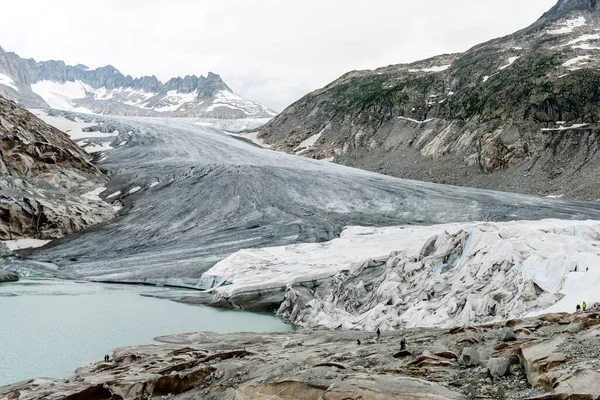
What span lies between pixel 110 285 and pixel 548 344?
26232mm

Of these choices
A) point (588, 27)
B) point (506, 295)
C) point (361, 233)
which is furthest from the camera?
point (588, 27)

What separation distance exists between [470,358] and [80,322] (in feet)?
54.3

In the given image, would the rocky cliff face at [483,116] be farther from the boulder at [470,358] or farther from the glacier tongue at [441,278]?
the boulder at [470,358]

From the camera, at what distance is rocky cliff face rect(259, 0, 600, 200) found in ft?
175

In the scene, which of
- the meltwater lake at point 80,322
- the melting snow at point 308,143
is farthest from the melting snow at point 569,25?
the meltwater lake at point 80,322

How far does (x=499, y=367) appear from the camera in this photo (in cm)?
701

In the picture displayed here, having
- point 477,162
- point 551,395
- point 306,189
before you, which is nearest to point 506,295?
point 551,395

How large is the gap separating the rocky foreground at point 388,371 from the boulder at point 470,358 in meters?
0.02

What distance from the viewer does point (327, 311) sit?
2147 centimetres

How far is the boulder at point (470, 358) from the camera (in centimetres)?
773

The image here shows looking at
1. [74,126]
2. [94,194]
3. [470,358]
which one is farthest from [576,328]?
[74,126]

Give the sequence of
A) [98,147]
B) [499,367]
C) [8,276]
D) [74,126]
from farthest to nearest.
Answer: [74,126] < [98,147] < [8,276] < [499,367]

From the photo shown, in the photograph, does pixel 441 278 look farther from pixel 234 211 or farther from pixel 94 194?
pixel 94 194

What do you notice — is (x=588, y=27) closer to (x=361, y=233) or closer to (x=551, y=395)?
(x=361, y=233)
